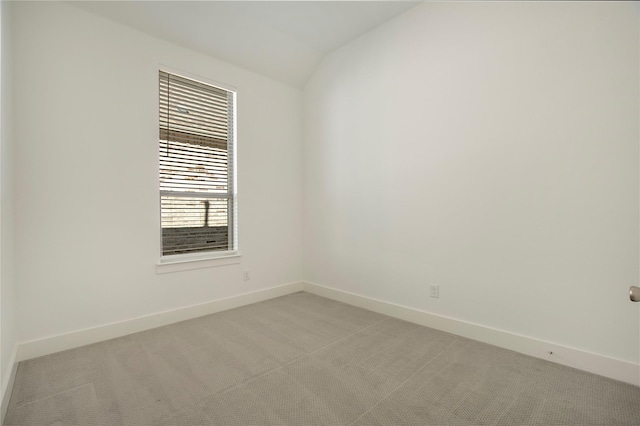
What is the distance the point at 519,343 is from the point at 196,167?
3364 mm

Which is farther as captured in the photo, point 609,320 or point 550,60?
point 550,60

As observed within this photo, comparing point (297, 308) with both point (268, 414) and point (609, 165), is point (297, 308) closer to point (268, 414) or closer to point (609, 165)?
point (268, 414)

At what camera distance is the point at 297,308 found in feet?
11.3

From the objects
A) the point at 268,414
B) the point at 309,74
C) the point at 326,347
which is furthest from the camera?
the point at 309,74

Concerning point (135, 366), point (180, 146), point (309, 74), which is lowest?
point (135, 366)

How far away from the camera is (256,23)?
319cm

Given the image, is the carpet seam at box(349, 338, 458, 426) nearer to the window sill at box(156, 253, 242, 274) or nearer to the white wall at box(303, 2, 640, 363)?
the white wall at box(303, 2, 640, 363)

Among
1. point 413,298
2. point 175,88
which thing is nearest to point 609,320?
point 413,298

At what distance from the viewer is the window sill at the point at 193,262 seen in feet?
9.78

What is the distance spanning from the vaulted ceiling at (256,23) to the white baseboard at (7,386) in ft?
8.92

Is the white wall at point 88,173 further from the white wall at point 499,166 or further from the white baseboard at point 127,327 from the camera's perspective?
the white wall at point 499,166

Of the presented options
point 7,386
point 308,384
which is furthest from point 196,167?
point 308,384

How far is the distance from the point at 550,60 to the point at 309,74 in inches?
106

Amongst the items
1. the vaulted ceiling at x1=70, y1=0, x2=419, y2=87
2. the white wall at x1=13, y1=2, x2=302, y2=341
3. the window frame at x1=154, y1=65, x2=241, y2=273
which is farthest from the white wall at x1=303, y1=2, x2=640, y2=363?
the white wall at x1=13, y1=2, x2=302, y2=341
